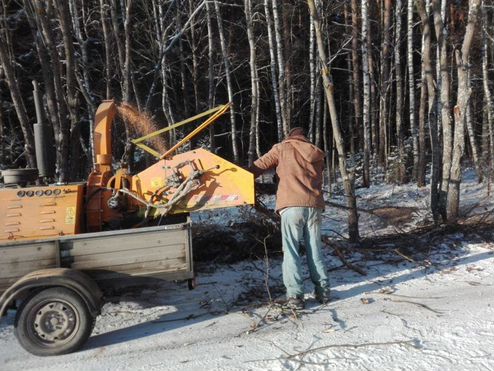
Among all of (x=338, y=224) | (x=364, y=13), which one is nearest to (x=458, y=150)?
(x=338, y=224)

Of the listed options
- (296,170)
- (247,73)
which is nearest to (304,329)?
(296,170)

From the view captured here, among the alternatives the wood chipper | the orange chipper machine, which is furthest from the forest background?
the wood chipper

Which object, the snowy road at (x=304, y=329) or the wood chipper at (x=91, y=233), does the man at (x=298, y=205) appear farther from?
the wood chipper at (x=91, y=233)

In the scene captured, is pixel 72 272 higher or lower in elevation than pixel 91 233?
lower

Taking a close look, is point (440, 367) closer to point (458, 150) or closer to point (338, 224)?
point (458, 150)

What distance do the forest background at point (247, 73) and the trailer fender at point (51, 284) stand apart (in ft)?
14.7

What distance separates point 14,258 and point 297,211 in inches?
114

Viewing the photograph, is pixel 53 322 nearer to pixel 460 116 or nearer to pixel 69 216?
pixel 69 216

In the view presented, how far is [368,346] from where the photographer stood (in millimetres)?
4027

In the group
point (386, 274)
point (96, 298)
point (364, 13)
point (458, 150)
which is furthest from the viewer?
point (364, 13)

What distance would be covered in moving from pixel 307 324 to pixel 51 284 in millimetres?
2475

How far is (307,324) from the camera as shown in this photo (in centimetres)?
462

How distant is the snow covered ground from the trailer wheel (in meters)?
0.12

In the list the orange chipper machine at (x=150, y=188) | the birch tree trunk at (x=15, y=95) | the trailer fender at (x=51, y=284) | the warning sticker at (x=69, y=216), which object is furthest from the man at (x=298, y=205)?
the birch tree trunk at (x=15, y=95)
